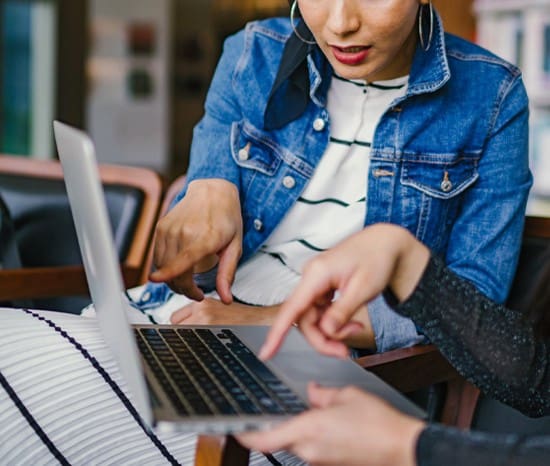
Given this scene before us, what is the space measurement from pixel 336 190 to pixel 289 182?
0.08m

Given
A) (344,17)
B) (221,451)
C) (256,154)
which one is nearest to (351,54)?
(344,17)

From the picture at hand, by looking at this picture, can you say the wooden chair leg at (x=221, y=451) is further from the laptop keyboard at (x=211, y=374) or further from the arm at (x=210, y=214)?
the arm at (x=210, y=214)

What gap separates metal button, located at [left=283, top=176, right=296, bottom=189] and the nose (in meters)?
0.29

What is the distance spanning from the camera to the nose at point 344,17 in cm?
128

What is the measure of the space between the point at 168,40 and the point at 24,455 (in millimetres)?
8121

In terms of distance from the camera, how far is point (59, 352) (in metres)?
1.13

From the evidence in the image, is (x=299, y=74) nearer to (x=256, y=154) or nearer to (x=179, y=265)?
(x=256, y=154)

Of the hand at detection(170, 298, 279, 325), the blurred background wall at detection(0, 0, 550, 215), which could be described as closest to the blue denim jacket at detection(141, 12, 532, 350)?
the hand at detection(170, 298, 279, 325)

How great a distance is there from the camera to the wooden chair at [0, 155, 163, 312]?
209 cm

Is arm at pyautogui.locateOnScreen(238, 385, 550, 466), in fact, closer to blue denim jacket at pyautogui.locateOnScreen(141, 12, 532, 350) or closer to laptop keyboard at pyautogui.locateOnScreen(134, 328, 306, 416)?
laptop keyboard at pyautogui.locateOnScreen(134, 328, 306, 416)

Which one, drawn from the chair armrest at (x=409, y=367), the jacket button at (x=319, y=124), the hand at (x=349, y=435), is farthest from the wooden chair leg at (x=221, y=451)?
the jacket button at (x=319, y=124)

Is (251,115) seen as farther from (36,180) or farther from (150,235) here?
(36,180)

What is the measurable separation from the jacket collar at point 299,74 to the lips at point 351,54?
157 millimetres

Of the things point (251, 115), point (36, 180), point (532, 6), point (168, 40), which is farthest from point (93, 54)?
point (251, 115)
